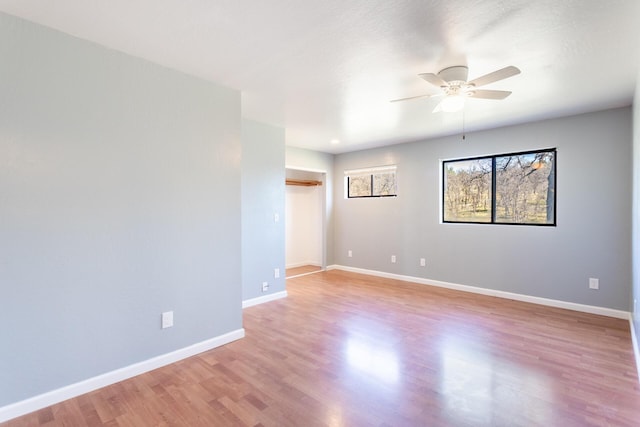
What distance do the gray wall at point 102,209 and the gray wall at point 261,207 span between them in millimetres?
1108

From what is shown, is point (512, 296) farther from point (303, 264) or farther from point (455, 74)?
point (303, 264)

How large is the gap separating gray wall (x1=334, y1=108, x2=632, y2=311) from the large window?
0.14m

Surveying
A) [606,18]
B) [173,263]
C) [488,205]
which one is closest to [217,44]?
[173,263]

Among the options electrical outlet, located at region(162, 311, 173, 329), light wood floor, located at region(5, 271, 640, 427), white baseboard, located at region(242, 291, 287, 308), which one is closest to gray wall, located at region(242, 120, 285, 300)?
white baseboard, located at region(242, 291, 287, 308)

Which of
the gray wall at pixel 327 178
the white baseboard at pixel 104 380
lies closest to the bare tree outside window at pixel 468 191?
the gray wall at pixel 327 178

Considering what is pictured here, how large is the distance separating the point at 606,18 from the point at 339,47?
1.64 metres

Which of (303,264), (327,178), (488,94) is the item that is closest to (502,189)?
(488,94)

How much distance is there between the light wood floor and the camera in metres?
1.94

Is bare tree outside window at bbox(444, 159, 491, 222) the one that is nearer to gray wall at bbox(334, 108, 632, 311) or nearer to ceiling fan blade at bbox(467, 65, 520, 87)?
gray wall at bbox(334, 108, 632, 311)

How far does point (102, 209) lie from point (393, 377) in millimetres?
2510

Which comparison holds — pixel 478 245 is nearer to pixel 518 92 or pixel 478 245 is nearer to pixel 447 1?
pixel 518 92

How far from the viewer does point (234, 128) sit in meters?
3.08

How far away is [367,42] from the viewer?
2.17 metres

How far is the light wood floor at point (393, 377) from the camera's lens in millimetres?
1939
